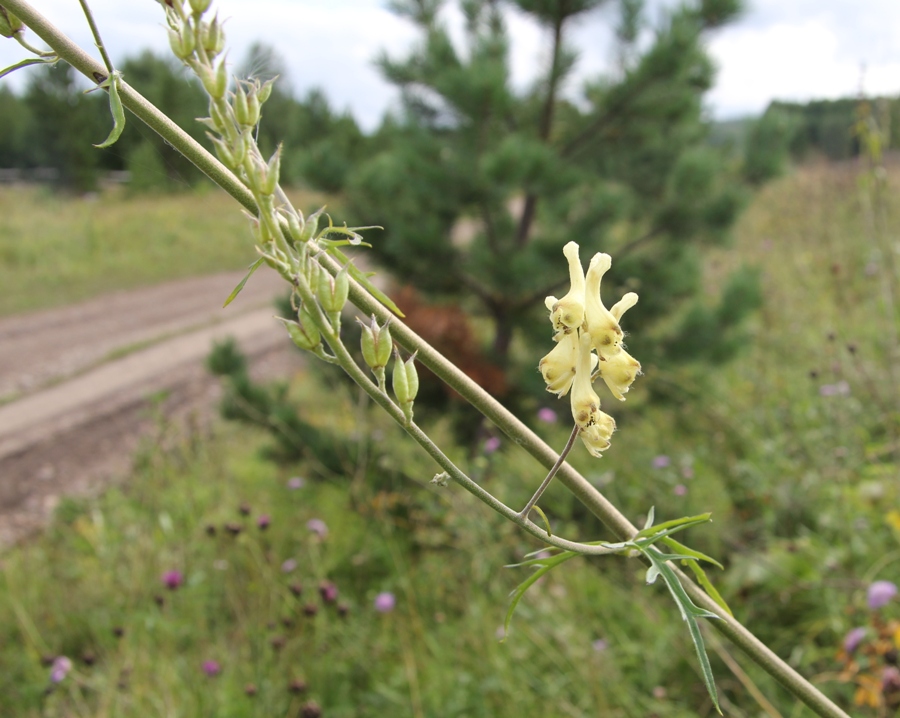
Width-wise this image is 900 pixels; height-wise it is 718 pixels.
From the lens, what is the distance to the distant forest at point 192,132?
4.38 meters

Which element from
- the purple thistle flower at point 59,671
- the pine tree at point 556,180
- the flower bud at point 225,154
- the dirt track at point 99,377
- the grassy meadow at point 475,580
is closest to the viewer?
the flower bud at point 225,154

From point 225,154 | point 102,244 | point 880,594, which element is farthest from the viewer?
point 102,244

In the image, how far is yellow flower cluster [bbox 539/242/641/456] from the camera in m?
0.63

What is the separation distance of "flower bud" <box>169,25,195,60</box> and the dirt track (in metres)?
3.34

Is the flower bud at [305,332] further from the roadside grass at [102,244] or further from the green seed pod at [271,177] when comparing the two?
the roadside grass at [102,244]

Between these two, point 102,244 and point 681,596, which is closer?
point 681,596

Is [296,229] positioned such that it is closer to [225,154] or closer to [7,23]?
[225,154]

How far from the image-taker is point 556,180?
394 centimetres

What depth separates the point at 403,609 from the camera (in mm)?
3426

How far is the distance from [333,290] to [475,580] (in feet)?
9.93

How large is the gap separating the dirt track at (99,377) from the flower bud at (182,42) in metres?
3.34

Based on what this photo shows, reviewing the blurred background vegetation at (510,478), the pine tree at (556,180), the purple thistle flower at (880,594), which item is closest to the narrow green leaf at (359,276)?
the blurred background vegetation at (510,478)

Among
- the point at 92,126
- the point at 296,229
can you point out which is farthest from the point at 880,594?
the point at 92,126

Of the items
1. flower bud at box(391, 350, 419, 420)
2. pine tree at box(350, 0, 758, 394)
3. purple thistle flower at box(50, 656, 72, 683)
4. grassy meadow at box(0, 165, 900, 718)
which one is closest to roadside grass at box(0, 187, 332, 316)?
pine tree at box(350, 0, 758, 394)
